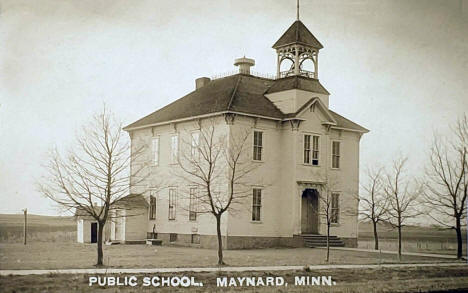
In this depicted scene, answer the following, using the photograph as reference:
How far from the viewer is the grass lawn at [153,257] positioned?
21.5 metres

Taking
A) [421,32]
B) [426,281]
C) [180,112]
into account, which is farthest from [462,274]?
[180,112]

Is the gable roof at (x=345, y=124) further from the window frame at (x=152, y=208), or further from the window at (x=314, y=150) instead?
the window frame at (x=152, y=208)

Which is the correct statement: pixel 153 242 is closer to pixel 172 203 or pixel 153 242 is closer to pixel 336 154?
pixel 172 203

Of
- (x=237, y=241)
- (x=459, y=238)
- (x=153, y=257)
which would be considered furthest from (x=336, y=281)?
(x=237, y=241)

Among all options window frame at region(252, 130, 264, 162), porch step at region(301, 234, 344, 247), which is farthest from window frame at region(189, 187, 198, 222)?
porch step at region(301, 234, 344, 247)

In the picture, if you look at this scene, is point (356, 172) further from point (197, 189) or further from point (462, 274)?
point (462, 274)

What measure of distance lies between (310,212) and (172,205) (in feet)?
22.1

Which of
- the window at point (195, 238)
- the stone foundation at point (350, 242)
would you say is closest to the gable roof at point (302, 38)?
the stone foundation at point (350, 242)

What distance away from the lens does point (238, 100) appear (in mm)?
31734

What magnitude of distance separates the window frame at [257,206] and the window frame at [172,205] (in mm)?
3939

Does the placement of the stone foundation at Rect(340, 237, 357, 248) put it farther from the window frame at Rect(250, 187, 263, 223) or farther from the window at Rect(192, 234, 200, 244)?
the window at Rect(192, 234, 200, 244)

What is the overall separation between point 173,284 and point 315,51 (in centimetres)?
1717

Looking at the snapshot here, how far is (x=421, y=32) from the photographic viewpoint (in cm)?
2664

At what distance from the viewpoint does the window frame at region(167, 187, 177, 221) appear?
1316 inches
